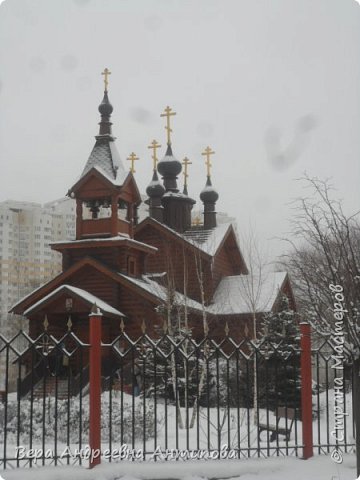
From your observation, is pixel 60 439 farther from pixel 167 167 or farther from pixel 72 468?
pixel 167 167

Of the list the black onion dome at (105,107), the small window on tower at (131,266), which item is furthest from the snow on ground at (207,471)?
the black onion dome at (105,107)

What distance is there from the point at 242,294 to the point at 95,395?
18689 millimetres

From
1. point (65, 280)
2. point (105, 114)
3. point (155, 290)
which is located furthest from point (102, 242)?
point (105, 114)

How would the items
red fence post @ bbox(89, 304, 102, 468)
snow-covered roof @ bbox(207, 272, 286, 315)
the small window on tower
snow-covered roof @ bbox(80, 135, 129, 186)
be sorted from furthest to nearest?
1. snow-covered roof @ bbox(207, 272, 286, 315)
2. the small window on tower
3. snow-covered roof @ bbox(80, 135, 129, 186)
4. red fence post @ bbox(89, 304, 102, 468)

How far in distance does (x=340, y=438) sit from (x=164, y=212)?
21432mm

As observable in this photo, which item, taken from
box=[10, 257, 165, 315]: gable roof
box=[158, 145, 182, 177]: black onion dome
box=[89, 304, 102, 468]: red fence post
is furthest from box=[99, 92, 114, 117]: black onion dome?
box=[89, 304, 102, 468]: red fence post

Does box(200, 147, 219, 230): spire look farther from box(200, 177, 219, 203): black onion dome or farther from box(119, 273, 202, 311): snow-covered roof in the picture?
box(119, 273, 202, 311): snow-covered roof

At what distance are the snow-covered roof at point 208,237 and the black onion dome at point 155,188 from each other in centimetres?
223

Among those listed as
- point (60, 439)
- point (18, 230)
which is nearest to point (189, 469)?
point (60, 439)

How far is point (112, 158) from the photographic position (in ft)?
77.8

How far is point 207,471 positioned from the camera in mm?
7133

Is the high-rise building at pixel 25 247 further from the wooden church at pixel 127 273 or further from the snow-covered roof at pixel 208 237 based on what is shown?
the wooden church at pixel 127 273

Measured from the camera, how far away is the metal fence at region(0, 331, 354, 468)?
7.27m

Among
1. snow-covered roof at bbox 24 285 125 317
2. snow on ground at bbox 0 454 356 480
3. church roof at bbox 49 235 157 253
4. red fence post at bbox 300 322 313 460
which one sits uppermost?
church roof at bbox 49 235 157 253
